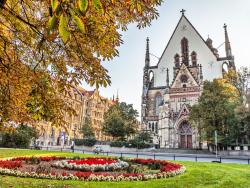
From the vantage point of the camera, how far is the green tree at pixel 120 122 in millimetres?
48969

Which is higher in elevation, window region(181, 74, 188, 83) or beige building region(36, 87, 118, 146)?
window region(181, 74, 188, 83)

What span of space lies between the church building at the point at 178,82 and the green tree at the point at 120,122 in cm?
274

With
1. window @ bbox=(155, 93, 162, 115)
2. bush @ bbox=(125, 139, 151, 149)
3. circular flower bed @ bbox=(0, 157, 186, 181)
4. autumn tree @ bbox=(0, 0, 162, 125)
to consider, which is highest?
window @ bbox=(155, 93, 162, 115)

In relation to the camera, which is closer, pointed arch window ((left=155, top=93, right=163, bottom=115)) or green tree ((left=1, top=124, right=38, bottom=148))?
green tree ((left=1, top=124, right=38, bottom=148))

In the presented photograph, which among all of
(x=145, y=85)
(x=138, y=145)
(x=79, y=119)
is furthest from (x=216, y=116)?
(x=79, y=119)

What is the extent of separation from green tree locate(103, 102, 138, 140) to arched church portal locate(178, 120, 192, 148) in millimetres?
9807

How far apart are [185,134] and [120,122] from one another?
12.6 metres

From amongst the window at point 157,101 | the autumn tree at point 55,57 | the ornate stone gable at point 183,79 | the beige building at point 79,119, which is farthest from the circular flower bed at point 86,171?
the beige building at point 79,119

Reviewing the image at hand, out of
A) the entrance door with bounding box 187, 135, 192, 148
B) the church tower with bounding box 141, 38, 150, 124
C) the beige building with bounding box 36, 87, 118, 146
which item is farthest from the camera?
the beige building with bounding box 36, 87, 118, 146

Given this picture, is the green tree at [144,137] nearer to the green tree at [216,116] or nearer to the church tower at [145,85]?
the church tower at [145,85]

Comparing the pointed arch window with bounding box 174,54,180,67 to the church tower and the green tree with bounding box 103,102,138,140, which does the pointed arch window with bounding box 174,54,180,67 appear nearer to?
the church tower

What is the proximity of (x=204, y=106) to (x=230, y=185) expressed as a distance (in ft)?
84.5

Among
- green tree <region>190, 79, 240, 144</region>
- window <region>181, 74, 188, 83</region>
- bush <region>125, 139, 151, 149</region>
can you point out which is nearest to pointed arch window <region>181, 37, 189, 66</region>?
window <region>181, 74, 188, 83</region>

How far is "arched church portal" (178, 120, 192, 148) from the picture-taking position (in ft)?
150
